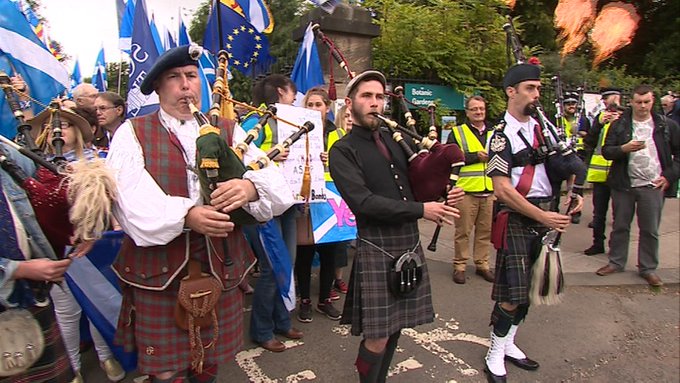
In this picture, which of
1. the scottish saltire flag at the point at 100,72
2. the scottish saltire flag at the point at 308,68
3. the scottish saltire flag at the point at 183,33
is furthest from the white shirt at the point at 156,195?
the scottish saltire flag at the point at 100,72

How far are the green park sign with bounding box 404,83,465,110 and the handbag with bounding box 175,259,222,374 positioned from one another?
241 inches

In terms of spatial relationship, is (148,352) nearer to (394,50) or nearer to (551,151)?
(551,151)

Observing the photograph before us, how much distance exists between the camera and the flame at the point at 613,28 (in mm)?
17344

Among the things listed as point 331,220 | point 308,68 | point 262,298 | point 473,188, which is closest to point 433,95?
point 473,188

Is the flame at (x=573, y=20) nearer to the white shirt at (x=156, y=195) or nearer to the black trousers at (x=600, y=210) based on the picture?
the black trousers at (x=600, y=210)

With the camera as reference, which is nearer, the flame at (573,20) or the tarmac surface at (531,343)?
the tarmac surface at (531,343)

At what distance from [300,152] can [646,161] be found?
379 centimetres

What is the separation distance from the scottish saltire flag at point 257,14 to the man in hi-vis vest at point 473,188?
278 cm

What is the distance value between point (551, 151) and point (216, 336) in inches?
93.2

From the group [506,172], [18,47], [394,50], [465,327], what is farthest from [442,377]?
[394,50]

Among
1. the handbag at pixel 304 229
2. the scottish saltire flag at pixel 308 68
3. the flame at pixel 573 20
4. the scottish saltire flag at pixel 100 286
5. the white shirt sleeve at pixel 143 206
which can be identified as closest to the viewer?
the white shirt sleeve at pixel 143 206

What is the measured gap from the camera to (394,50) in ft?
26.6

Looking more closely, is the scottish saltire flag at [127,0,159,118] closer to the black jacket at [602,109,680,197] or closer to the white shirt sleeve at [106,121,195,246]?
the white shirt sleeve at [106,121,195,246]

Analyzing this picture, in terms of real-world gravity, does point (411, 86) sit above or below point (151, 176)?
above
